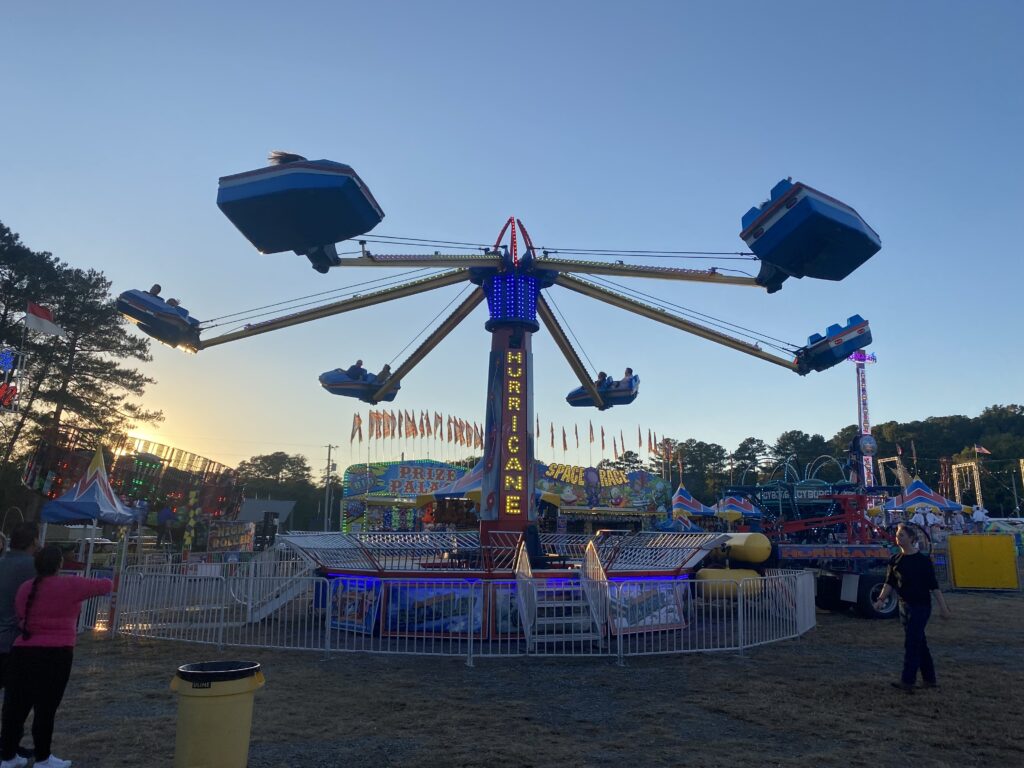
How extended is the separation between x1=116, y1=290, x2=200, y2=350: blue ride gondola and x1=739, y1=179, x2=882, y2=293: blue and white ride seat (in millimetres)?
12286

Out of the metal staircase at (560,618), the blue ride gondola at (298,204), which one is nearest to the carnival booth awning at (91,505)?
the blue ride gondola at (298,204)

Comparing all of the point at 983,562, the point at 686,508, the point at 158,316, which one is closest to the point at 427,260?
the point at 158,316

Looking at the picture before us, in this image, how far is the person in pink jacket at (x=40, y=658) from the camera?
15.9 feet

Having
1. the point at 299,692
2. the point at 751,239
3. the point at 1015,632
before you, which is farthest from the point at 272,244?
the point at 1015,632

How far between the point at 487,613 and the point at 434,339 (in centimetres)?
873

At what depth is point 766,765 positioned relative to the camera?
209 inches

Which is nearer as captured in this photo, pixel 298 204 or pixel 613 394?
pixel 298 204

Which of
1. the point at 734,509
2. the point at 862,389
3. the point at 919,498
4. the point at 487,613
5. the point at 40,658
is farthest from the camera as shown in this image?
the point at 862,389

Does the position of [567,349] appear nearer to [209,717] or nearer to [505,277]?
[505,277]

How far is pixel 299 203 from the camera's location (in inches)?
482

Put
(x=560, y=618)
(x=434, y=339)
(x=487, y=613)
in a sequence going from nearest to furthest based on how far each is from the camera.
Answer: (x=560, y=618), (x=487, y=613), (x=434, y=339)

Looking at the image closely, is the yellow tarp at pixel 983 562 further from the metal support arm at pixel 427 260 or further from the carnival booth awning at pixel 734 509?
the metal support arm at pixel 427 260

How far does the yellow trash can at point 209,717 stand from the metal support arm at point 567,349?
1333cm

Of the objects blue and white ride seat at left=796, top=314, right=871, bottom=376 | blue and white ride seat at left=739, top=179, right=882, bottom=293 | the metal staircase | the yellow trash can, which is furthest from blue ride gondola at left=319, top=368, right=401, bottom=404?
the yellow trash can
